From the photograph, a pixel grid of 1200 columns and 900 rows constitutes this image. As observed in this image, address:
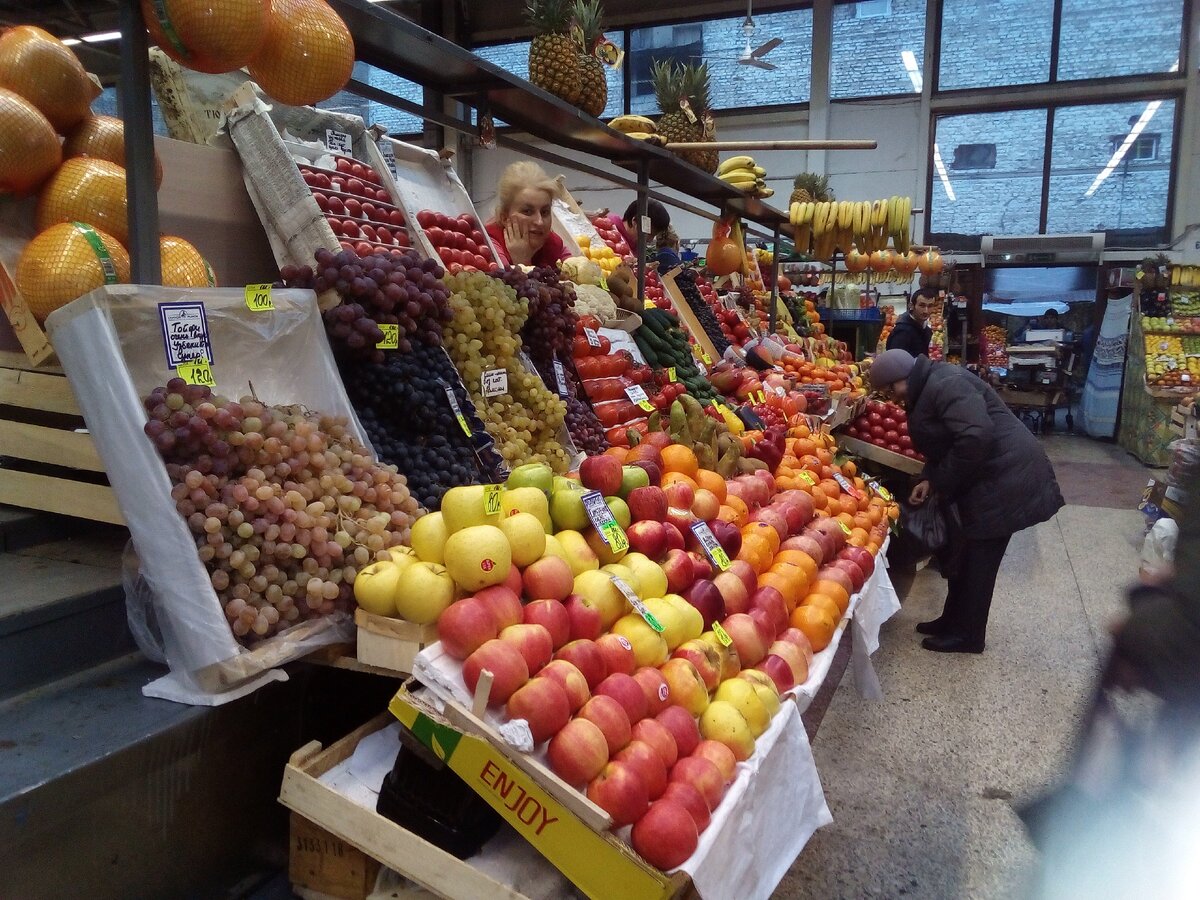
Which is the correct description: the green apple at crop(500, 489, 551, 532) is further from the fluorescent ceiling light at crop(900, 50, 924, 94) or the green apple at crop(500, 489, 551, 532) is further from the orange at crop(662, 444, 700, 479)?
the fluorescent ceiling light at crop(900, 50, 924, 94)

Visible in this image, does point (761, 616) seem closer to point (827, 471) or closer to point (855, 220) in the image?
point (827, 471)

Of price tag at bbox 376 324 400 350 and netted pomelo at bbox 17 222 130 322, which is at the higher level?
netted pomelo at bbox 17 222 130 322

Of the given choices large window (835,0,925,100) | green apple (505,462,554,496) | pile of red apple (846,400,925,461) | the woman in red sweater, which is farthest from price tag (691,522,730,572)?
large window (835,0,925,100)

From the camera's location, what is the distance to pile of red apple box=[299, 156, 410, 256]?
261 cm

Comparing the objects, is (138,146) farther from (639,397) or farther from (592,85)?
(592,85)

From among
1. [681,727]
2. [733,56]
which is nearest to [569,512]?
[681,727]

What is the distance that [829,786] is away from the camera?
2959mm

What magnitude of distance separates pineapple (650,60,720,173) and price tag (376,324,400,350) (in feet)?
12.5

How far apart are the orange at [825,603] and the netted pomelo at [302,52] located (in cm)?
203

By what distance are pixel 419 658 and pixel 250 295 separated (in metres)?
1.01

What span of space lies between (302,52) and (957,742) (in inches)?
133

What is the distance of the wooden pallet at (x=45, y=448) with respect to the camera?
2.05 m

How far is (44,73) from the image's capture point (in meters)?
2.10

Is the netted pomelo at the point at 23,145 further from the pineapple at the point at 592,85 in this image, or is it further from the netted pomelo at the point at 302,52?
the pineapple at the point at 592,85
